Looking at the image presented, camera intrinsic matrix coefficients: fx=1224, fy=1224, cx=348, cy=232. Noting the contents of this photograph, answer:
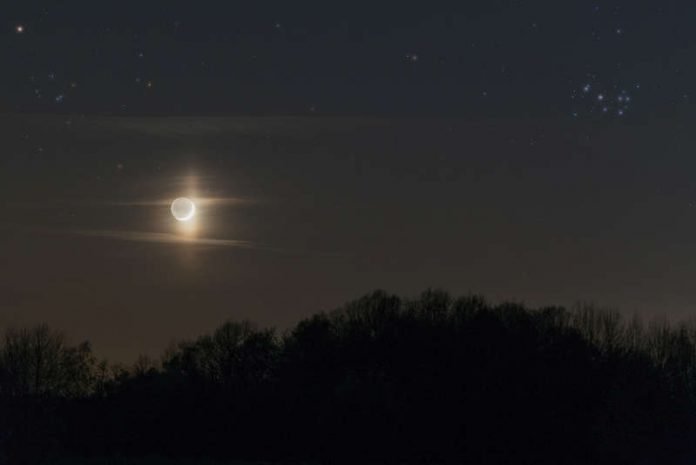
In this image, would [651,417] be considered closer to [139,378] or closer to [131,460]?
[131,460]

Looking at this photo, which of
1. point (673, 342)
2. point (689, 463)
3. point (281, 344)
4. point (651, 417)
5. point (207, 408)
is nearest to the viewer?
point (689, 463)

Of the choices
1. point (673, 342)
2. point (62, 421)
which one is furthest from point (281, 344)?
point (673, 342)

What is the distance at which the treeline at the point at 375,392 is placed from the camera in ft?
240

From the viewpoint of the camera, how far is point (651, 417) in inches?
2063

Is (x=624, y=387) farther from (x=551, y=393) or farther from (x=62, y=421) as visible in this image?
(x=62, y=421)

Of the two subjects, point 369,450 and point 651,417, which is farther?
point 369,450

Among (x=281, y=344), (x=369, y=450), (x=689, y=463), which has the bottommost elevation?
(x=689, y=463)

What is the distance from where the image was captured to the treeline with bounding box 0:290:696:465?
73.2 metres

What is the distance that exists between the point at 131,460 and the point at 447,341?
22.0m

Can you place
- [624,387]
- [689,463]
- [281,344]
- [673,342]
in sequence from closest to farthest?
[689,463]
[624,387]
[673,342]
[281,344]

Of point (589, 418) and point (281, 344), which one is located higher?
point (281, 344)

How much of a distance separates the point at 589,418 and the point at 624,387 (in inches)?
507

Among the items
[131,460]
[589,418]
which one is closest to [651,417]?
[589,418]

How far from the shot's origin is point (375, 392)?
7619 centimetres
